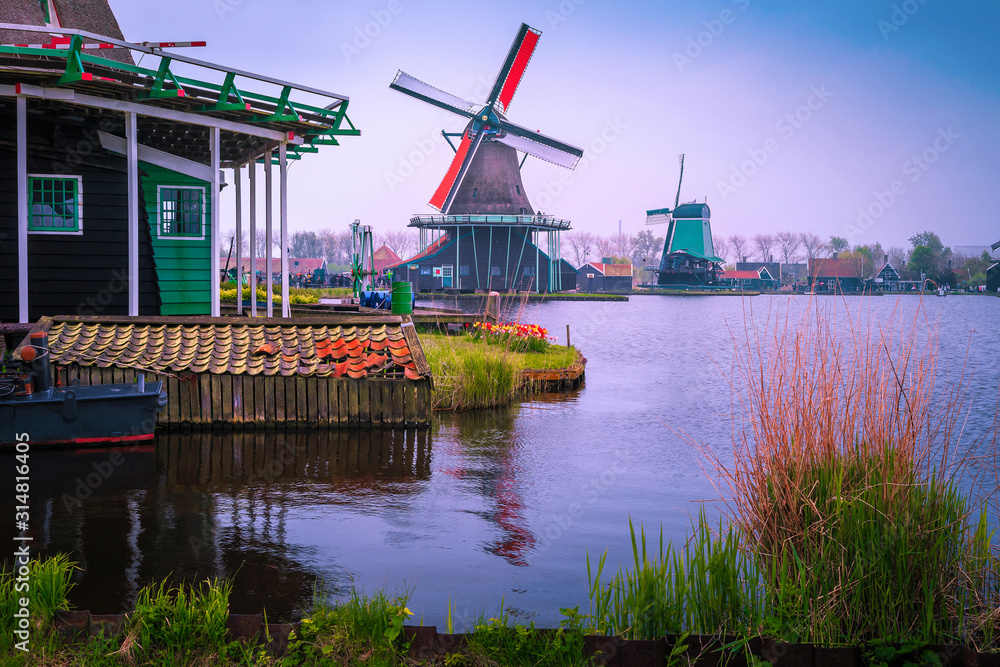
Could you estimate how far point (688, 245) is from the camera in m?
91.4

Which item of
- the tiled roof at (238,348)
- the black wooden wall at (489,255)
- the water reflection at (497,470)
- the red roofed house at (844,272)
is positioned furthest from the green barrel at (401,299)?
the red roofed house at (844,272)

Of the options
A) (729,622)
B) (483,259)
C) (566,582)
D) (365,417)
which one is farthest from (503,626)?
(483,259)

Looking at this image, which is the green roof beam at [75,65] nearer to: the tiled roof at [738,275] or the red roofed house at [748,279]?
the red roofed house at [748,279]

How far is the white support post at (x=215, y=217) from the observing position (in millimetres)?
13594

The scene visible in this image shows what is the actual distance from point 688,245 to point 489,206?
3700 cm

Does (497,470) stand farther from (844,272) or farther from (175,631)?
(844,272)

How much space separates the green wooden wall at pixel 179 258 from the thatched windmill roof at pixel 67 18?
3.79 m

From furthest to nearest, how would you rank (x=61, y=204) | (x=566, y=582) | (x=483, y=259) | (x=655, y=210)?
1. (x=655, y=210)
2. (x=483, y=259)
3. (x=61, y=204)
4. (x=566, y=582)

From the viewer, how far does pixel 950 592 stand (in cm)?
456

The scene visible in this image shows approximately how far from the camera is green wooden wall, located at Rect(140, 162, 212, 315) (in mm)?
15109

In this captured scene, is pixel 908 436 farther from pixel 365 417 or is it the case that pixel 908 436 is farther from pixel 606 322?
pixel 606 322

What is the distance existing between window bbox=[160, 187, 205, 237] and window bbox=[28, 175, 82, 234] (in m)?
1.50

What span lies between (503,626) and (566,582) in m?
1.98

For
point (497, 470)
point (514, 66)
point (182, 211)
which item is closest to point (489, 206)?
point (514, 66)
